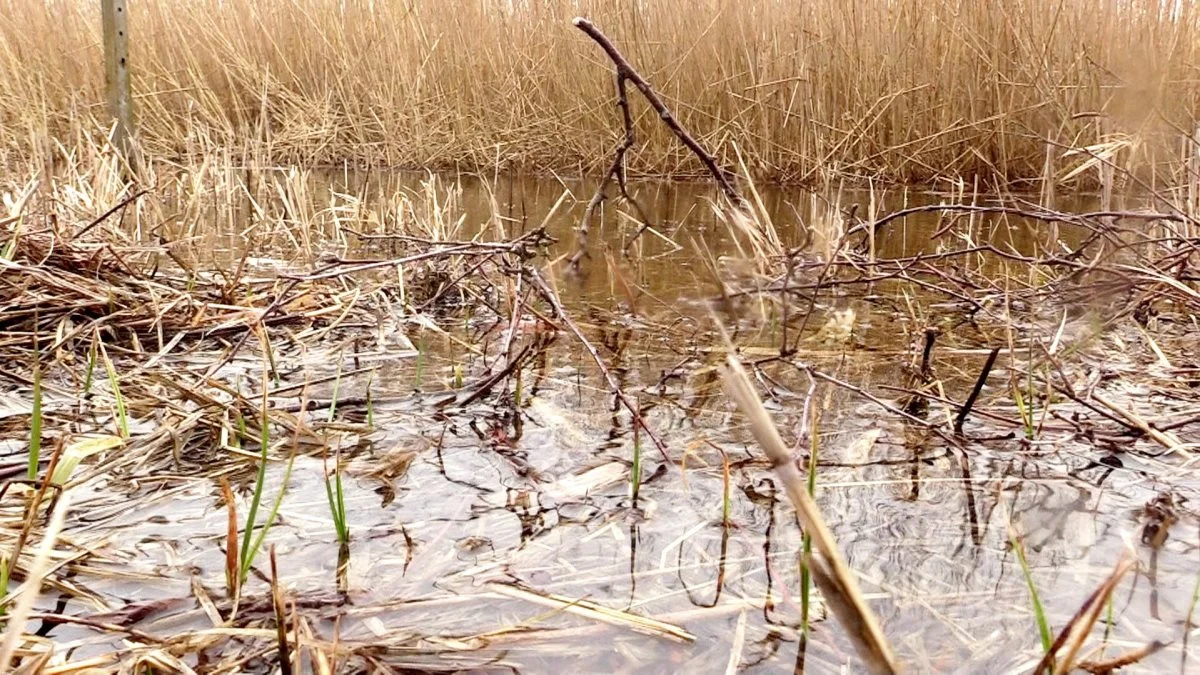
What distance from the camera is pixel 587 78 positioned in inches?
253

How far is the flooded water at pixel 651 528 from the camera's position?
3.16 feet

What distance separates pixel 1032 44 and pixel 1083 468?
470 centimetres

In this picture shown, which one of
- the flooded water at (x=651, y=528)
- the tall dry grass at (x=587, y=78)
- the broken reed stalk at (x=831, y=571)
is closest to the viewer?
the broken reed stalk at (x=831, y=571)

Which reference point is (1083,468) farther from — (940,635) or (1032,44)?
(1032,44)

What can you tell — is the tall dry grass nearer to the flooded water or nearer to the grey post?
the grey post

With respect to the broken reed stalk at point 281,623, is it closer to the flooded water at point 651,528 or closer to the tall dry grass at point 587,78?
the flooded water at point 651,528

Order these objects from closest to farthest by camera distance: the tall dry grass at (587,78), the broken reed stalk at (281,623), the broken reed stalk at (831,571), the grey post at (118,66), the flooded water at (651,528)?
1. the broken reed stalk at (831,571)
2. the broken reed stalk at (281,623)
3. the flooded water at (651,528)
4. the grey post at (118,66)
5. the tall dry grass at (587,78)

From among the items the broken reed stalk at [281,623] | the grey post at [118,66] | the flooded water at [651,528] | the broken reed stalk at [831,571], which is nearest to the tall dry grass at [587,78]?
the grey post at [118,66]

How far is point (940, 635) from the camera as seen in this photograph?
981 mm

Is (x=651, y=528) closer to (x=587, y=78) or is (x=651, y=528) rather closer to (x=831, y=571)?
(x=831, y=571)

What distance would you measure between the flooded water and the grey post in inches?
148

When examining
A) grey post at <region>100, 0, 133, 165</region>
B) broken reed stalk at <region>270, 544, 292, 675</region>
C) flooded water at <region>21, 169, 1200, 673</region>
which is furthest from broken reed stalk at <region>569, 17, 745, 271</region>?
grey post at <region>100, 0, 133, 165</region>

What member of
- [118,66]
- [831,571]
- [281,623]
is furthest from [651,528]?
[118,66]

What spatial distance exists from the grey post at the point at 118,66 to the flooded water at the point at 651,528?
3751mm
